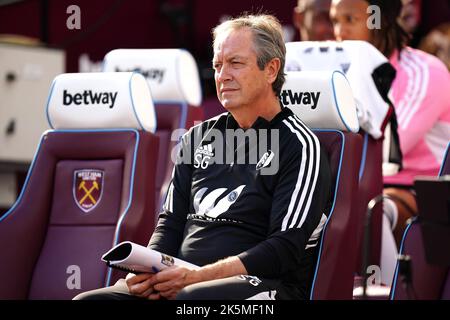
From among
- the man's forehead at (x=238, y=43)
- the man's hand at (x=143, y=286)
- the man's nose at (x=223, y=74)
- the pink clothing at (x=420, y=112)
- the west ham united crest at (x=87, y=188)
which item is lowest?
the man's hand at (x=143, y=286)

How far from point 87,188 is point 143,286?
100 cm

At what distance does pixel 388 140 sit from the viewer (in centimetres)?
459

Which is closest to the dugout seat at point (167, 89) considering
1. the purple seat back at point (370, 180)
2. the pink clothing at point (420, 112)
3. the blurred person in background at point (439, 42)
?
the pink clothing at point (420, 112)

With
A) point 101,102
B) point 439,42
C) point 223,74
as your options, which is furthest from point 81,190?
point 439,42

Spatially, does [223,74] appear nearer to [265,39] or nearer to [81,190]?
[265,39]

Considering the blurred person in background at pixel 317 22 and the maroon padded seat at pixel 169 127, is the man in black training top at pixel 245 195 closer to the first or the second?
the maroon padded seat at pixel 169 127

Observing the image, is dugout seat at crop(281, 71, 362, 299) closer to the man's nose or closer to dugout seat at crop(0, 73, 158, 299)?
the man's nose

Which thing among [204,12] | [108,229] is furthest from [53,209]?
[204,12]

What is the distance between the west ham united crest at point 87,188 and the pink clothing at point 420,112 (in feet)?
4.40

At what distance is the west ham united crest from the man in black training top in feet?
1.92

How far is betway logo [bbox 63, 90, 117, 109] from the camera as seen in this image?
3992 mm

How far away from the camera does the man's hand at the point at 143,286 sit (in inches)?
121

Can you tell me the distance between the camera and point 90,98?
158 inches

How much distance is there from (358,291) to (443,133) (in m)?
1.25
